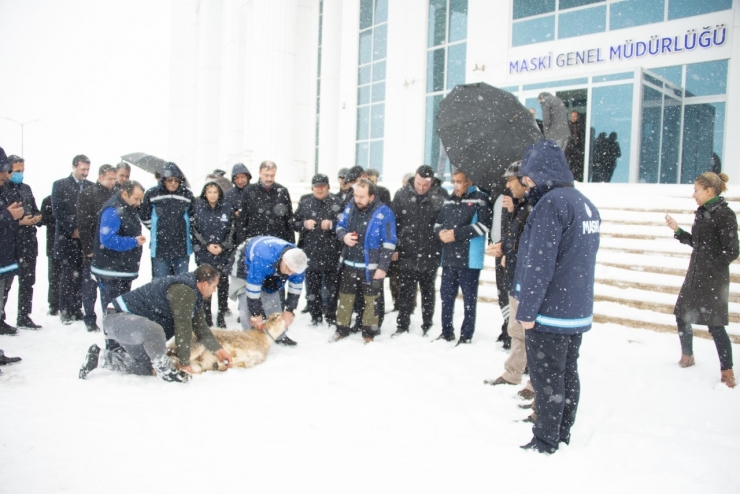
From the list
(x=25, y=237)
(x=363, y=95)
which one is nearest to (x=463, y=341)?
(x=25, y=237)

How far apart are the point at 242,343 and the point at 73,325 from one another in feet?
9.47

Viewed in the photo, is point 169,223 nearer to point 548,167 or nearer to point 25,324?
point 25,324

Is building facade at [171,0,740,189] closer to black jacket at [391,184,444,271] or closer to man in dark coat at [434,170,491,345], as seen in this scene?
black jacket at [391,184,444,271]

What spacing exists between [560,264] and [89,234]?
231 inches

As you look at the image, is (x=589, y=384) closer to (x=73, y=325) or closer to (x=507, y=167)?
(x=507, y=167)

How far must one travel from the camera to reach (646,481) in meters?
3.11

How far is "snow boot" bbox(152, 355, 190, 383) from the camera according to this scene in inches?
179

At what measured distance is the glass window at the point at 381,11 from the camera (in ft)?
58.4

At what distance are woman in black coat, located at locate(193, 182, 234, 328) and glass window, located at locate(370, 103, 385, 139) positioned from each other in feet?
38.7

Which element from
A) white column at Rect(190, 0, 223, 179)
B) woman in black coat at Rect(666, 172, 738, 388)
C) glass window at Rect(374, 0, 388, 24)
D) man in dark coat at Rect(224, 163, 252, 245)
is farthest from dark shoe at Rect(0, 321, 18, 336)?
white column at Rect(190, 0, 223, 179)

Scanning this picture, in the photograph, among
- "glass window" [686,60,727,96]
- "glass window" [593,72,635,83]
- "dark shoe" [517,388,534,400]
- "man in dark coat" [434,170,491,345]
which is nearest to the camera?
"dark shoe" [517,388,534,400]

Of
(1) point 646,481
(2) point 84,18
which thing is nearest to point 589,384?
(1) point 646,481

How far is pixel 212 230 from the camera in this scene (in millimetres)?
6793

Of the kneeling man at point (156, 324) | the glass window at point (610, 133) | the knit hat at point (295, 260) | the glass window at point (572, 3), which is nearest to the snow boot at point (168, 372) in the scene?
the kneeling man at point (156, 324)
